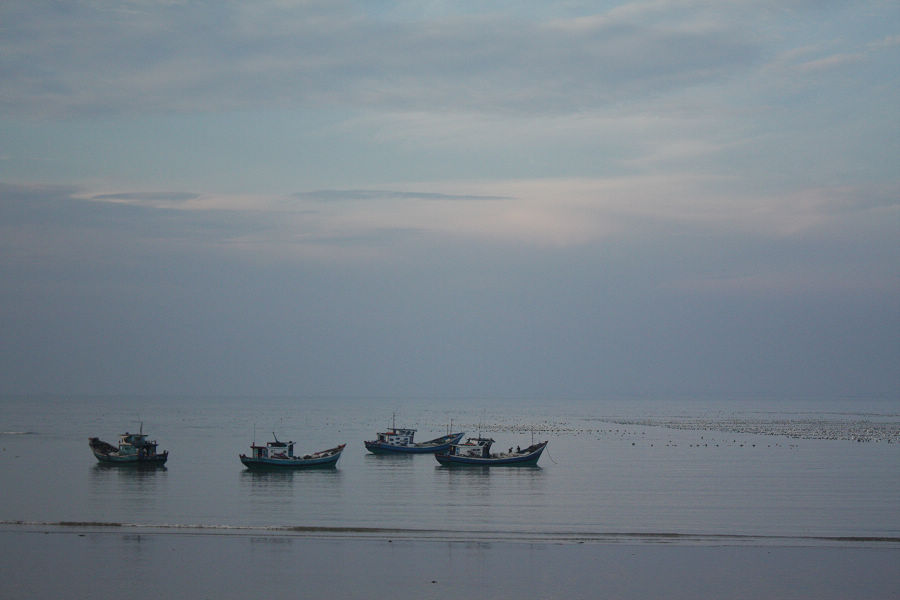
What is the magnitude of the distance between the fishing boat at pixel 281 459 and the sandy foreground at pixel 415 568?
24.7 m

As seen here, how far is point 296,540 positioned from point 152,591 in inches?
276

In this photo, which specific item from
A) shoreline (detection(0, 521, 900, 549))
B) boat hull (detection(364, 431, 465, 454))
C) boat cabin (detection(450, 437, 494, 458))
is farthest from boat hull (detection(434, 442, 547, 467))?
shoreline (detection(0, 521, 900, 549))

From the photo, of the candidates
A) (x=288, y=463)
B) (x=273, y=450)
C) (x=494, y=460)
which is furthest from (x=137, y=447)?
(x=494, y=460)

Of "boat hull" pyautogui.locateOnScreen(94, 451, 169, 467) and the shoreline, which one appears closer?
the shoreline

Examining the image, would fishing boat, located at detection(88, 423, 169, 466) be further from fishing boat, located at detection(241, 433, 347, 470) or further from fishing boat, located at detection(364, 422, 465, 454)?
fishing boat, located at detection(364, 422, 465, 454)

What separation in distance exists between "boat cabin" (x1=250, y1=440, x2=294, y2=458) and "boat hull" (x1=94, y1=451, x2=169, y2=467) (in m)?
6.20

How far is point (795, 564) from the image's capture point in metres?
25.5

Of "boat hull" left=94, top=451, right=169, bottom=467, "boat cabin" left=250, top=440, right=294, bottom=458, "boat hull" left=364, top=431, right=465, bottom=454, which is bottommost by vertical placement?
"boat hull" left=364, top=431, right=465, bottom=454

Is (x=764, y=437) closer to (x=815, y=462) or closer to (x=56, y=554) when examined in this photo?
(x=815, y=462)

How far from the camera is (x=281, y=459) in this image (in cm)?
5488

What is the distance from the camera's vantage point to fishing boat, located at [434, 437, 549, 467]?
5912 centimetres

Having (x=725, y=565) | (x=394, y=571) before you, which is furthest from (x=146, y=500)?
(x=725, y=565)

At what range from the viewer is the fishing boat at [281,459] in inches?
2140

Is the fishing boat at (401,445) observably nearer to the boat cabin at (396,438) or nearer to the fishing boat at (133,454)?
the boat cabin at (396,438)
